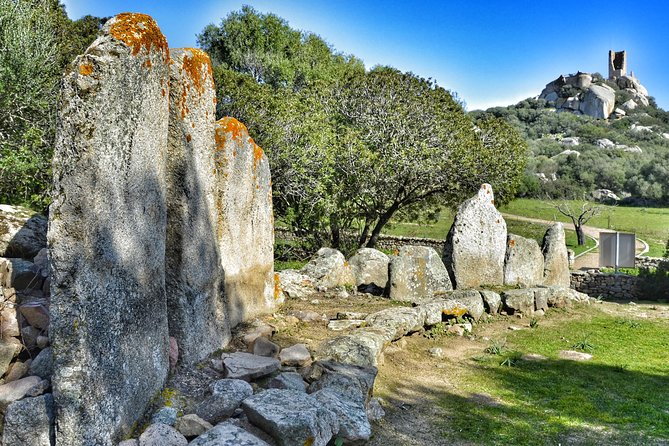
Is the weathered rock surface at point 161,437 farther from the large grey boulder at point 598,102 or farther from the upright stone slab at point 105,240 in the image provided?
the large grey boulder at point 598,102

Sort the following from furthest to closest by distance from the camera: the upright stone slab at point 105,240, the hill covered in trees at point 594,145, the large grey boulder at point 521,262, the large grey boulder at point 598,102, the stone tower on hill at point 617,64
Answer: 1. the stone tower on hill at point 617,64
2. the large grey boulder at point 598,102
3. the hill covered in trees at point 594,145
4. the large grey boulder at point 521,262
5. the upright stone slab at point 105,240

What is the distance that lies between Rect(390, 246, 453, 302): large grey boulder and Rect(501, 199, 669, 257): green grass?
20.1 metres

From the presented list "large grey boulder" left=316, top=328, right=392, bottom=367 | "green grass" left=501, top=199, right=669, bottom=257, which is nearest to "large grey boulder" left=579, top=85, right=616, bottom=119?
"green grass" left=501, top=199, right=669, bottom=257

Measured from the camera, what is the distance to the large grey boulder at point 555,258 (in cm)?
1391

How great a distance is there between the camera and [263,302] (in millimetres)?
8359

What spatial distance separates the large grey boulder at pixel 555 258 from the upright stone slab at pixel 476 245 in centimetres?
204

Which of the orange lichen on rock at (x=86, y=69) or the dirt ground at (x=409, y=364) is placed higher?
the orange lichen on rock at (x=86, y=69)


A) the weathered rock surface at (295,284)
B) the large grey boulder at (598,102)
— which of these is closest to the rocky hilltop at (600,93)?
the large grey boulder at (598,102)

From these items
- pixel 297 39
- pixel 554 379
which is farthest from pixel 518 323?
pixel 297 39

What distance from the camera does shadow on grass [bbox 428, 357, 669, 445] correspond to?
564 centimetres

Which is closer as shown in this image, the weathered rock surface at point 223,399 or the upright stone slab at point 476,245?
the weathered rock surface at point 223,399

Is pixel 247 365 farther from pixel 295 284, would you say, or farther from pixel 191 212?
pixel 295 284

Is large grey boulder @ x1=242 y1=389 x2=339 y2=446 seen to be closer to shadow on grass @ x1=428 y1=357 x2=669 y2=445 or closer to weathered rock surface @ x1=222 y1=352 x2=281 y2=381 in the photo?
weathered rock surface @ x1=222 y1=352 x2=281 y2=381

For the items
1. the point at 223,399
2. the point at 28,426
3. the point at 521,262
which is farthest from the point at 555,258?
the point at 28,426
